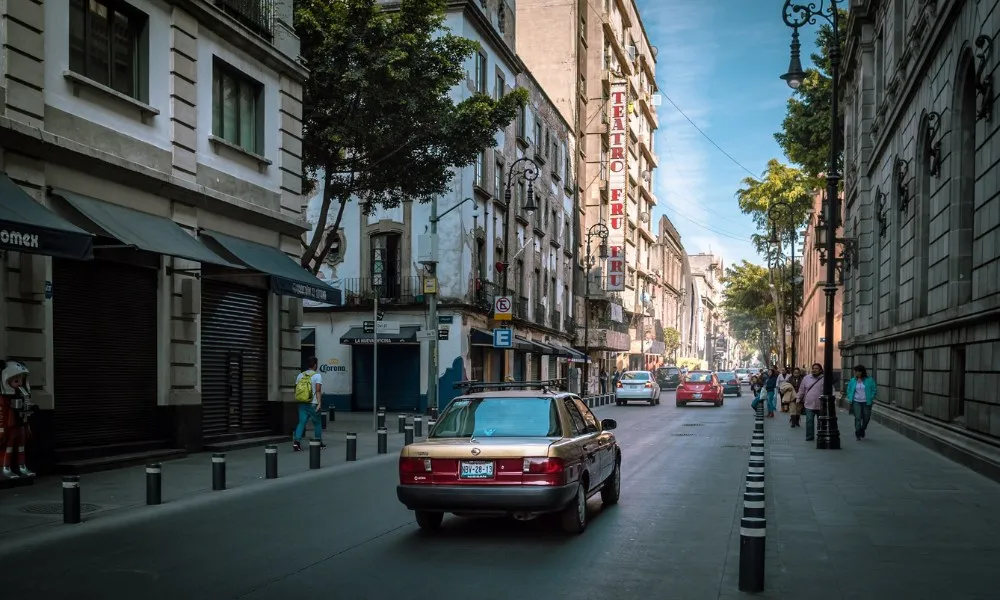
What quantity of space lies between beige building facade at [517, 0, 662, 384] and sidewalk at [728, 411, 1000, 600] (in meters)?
41.1

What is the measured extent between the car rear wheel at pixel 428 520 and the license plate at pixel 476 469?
930 mm

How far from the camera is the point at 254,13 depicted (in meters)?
20.9

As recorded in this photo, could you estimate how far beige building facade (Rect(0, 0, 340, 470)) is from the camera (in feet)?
45.9

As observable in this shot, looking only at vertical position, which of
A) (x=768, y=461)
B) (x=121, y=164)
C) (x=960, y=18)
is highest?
(x=960, y=18)

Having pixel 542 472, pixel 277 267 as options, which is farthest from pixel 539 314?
pixel 542 472

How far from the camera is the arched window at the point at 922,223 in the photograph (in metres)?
21.8

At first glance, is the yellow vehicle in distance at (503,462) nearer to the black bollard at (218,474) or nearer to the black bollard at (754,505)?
the black bollard at (754,505)

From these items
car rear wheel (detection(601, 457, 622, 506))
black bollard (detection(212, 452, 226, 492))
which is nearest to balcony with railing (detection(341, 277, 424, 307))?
black bollard (detection(212, 452, 226, 492))

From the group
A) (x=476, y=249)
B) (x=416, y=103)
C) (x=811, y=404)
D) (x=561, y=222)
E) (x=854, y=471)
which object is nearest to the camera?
(x=854, y=471)

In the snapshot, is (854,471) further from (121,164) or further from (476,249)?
(476,249)

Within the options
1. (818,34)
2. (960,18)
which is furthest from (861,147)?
(960,18)

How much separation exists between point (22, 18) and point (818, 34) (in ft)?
114

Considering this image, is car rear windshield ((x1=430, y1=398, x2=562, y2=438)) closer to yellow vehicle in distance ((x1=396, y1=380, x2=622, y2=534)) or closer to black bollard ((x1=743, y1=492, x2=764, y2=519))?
yellow vehicle in distance ((x1=396, y1=380, x2=622, y2=534))

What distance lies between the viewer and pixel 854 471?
15.8 metres
